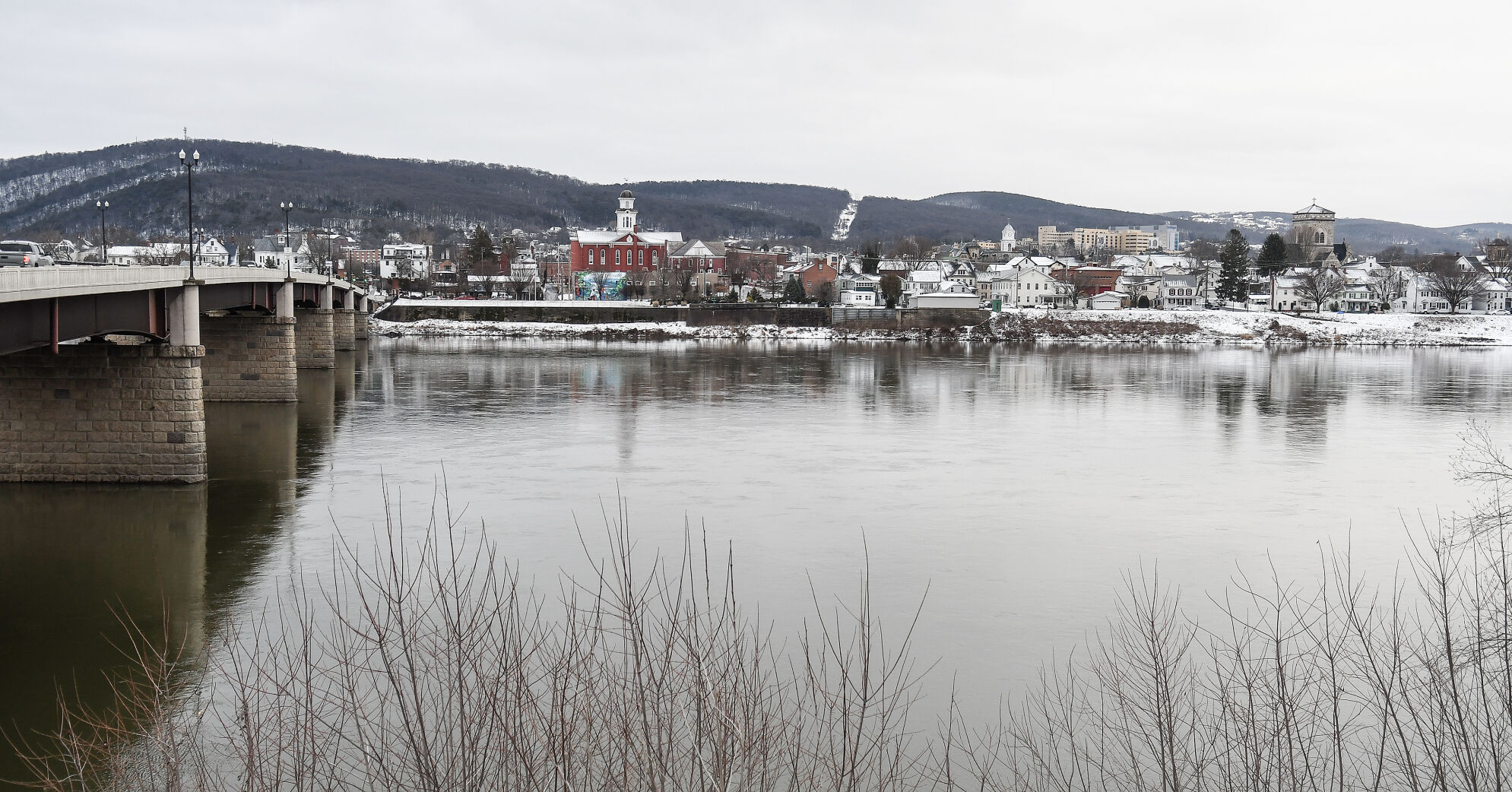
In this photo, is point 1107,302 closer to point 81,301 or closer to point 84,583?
point 81,301

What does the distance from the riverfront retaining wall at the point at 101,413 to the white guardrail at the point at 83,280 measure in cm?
133

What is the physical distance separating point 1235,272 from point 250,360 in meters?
93.8

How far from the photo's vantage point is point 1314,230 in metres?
156

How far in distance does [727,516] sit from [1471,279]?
112 meters

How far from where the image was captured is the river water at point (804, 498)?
13.4 m

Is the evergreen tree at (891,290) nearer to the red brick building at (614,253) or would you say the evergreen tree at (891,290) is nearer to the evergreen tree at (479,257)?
the red brick building at (614,253)

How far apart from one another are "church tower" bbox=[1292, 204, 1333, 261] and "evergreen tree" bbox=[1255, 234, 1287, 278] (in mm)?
41522

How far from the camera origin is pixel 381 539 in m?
16.3

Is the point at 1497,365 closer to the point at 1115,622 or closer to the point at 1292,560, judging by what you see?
the point at 1292,560

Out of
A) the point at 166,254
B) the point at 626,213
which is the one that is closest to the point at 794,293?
the point at 626,213

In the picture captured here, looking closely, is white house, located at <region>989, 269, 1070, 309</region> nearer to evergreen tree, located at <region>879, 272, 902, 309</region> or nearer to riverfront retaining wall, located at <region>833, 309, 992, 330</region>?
evergreen tree, located at <region>879, 272, 902, 309</region>

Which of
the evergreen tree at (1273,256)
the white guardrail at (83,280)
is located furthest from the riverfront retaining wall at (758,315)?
the white guardrail at (83,280)

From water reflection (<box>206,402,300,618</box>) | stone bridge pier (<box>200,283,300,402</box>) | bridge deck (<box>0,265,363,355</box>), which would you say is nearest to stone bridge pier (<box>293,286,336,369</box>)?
stone bridge pier (<box>200,283,300,402</box>)

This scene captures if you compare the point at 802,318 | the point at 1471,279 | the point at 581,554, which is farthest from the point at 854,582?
the point at 1471,279
